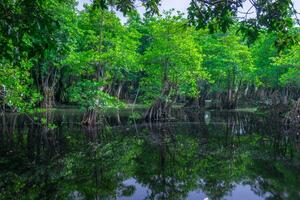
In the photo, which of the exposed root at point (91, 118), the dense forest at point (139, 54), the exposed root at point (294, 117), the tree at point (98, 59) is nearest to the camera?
the dense forest at point (139, 54)

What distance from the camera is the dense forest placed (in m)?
4.18

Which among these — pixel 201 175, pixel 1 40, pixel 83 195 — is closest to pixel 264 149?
pixel 201 175

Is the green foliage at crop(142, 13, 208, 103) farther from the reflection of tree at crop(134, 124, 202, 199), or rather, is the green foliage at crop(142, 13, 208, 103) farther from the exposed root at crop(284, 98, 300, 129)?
the reflection of tree at crop(134, 124, 202, 199)

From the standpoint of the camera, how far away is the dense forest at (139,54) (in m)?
4.18

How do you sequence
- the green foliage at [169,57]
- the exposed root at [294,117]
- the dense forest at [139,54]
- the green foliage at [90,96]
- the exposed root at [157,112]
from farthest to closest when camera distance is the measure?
the exposed root at [157,112] < the green foliage at [169,57] < the exposed root at [294,117] < the green foliage at [90,96] < the dense forest at [139,54]

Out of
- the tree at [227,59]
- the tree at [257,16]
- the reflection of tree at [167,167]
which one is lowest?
the reflection of tree at [167,167]

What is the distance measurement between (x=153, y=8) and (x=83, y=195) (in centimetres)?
468

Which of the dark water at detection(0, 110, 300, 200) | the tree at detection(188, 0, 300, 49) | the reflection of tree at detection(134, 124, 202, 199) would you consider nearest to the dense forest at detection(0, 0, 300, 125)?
the tree at detection(188, 0, 300, 49)

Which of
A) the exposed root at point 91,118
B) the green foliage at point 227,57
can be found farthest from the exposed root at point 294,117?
the green foliage at point 227,57

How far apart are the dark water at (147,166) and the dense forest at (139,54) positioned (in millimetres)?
2067

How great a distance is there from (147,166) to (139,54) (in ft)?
79.7

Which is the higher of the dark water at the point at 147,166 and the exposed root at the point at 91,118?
the exposed root at the point at 91,118

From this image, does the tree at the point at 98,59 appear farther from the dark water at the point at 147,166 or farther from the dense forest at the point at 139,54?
the dark water at the point at 147,166

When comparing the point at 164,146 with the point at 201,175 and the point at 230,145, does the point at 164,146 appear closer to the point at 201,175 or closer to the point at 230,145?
the point at 230,145
